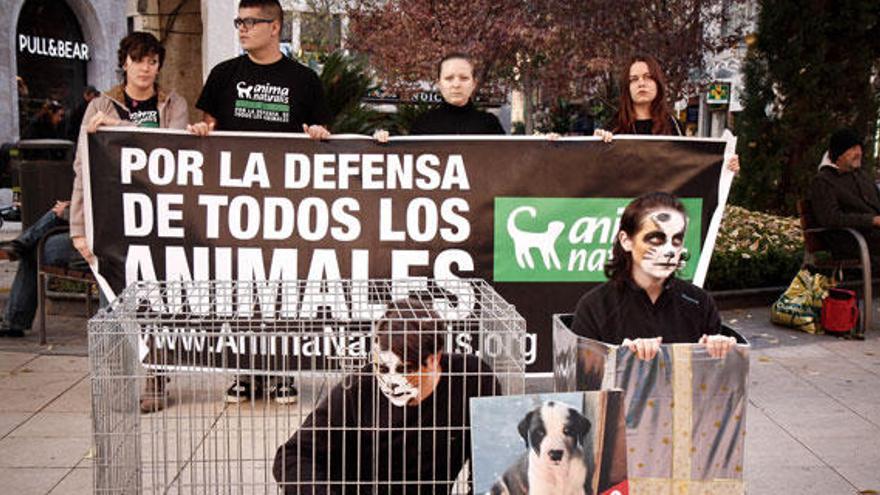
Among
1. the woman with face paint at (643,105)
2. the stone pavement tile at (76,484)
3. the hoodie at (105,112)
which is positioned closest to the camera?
the stone pavement tile at (76,484)

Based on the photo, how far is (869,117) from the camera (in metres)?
10.8

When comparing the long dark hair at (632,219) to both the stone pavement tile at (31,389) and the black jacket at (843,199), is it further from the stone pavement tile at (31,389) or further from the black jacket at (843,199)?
the black jacket at (843,199)

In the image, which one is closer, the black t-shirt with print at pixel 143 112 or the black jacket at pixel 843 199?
the black t-shirt with print at pixel 143 112

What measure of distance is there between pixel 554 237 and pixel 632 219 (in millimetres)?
2258

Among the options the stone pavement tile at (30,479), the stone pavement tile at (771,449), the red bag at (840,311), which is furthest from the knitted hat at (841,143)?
the stone pavement tile at (30,479)

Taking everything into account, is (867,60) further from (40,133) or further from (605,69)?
(40,133)

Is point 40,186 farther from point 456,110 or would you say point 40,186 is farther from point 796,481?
point 796,481

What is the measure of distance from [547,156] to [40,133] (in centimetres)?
1548

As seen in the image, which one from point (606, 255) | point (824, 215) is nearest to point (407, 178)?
point (606, 255)

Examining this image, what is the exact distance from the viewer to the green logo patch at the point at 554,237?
5.27 meters

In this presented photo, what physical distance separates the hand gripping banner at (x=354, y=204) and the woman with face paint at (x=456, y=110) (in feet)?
0.57

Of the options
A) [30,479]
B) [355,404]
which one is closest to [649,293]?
[355,404]

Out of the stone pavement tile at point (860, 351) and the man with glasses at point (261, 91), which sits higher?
the man with glasses at point (261, 91)

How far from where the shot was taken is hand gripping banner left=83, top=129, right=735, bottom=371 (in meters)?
5.20
